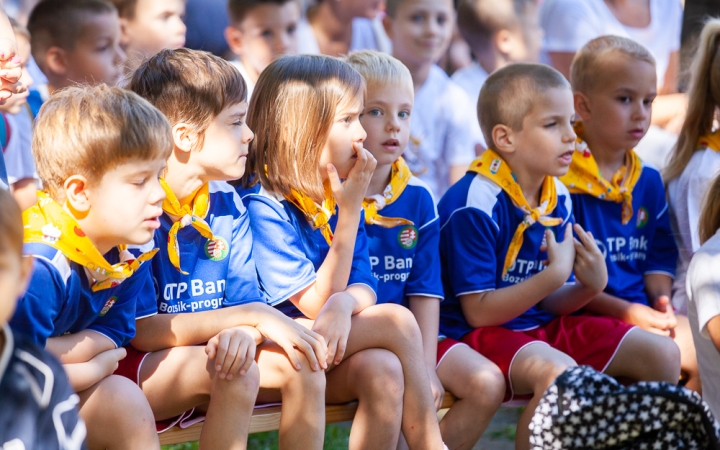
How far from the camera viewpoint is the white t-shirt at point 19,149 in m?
3.67

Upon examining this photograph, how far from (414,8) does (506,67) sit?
1552 mm

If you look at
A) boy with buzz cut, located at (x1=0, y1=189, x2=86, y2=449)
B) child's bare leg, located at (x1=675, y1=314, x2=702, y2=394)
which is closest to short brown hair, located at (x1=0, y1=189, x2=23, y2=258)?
boy with buzz cut, located at (x1=0, y1=189, x2=86, y2=449)

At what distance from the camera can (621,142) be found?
3.56m

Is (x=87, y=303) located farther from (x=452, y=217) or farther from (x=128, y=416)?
(x=452, y=217)

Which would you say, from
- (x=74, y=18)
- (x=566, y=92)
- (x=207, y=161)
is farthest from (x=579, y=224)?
(x=74, y=18)

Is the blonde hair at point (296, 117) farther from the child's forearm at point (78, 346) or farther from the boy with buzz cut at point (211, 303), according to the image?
the child's forearm at point (78, 346)

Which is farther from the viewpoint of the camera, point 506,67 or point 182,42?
point 182,42

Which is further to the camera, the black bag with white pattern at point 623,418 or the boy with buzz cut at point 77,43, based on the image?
the boy with buzz cut at point 77,43

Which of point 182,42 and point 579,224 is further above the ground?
point 182,42

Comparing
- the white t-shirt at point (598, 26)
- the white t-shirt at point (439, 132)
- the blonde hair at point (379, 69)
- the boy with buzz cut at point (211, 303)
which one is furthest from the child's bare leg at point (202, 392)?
the white t-shirt at point (598, 26)

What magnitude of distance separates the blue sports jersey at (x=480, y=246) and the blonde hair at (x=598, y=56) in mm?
706


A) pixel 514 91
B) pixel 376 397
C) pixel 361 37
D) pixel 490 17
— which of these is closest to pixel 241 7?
pixel 361 37

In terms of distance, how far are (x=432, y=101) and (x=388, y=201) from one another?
1640mm

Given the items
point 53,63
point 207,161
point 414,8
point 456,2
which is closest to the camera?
point 207,161
